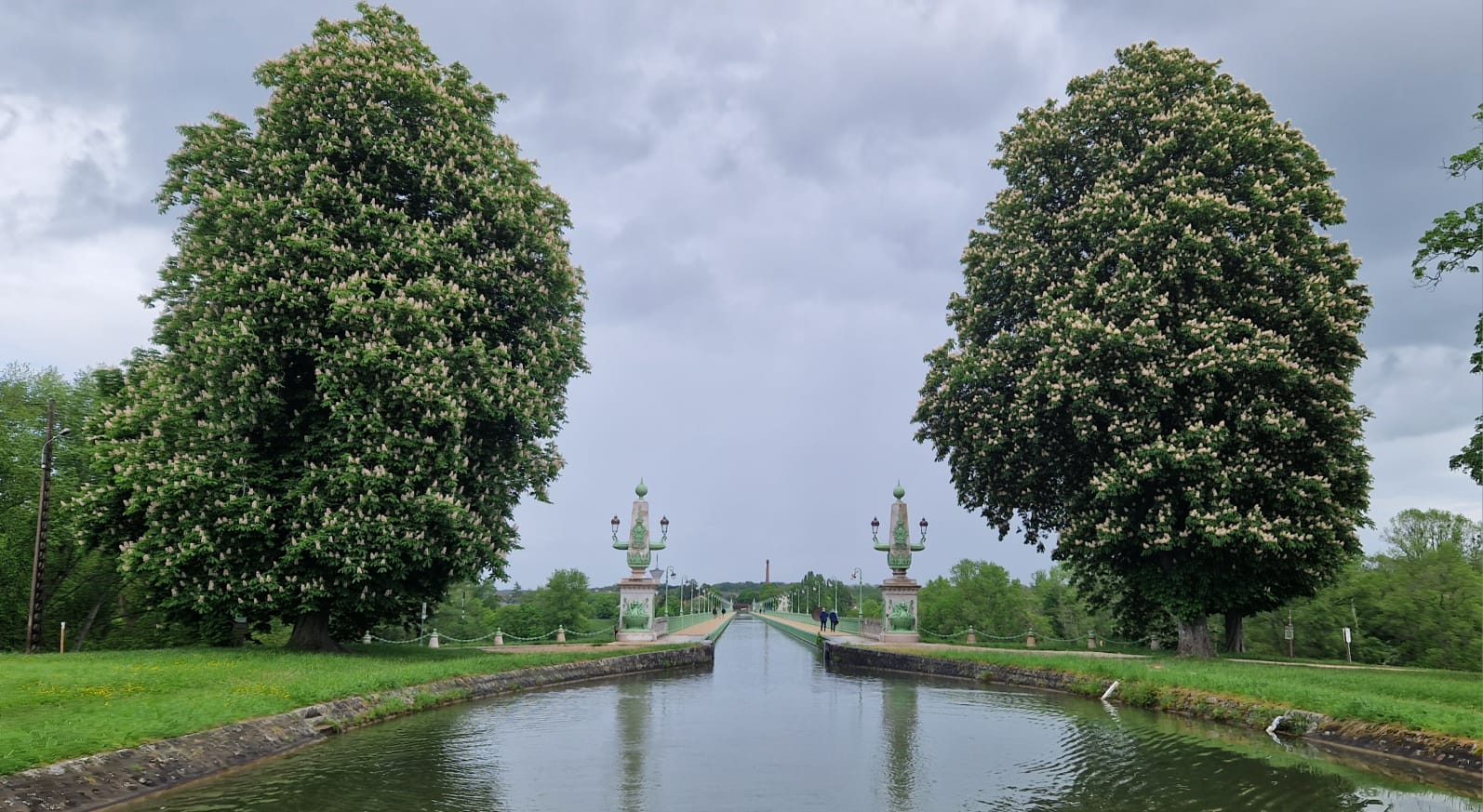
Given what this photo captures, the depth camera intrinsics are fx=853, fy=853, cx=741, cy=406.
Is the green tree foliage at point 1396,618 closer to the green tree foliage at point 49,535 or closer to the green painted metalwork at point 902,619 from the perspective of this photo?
the green painted metalwork at point 902,619

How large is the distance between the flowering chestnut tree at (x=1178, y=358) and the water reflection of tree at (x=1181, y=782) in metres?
11.7

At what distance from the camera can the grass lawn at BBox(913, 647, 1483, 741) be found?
13977 millimetres

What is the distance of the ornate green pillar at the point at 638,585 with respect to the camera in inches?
1580

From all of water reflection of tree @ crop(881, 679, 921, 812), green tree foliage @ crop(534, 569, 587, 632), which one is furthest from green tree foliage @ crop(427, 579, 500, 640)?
water reflection of tree @ crop(881, 679, 921, 812)

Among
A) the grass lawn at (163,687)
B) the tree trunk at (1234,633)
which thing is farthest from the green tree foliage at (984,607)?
the grass lawn at (163,687)

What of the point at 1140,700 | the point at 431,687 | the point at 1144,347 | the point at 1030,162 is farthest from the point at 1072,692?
the point at 1030,162

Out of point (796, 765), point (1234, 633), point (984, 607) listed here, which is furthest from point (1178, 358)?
point (984, 607)

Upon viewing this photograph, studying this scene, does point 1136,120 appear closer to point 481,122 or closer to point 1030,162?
point 1030,162

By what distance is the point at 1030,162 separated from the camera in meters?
30.9

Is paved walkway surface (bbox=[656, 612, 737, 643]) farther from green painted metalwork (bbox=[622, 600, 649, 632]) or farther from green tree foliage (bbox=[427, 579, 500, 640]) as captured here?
green tree foliage (bbox=[427, 579, 500, 640])

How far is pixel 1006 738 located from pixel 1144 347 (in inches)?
543

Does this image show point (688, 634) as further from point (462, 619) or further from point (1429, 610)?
point (462, 619)

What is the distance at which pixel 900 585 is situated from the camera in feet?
136

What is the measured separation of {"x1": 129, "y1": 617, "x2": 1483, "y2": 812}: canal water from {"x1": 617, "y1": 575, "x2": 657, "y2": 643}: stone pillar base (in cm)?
2059
